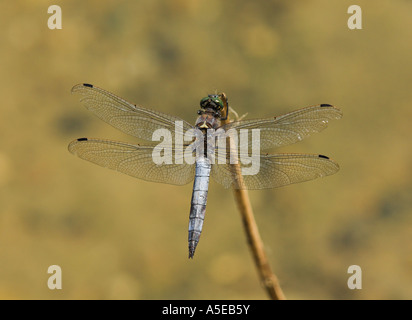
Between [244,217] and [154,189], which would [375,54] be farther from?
[244,217]

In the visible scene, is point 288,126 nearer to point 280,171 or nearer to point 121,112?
point 280,171

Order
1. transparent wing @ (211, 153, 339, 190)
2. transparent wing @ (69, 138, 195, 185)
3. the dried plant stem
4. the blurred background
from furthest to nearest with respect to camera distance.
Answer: the blurred background
transparent wing @ (69, 138, 195, 185)
transparent wing @ (211, 153, 339, 190)
the dried plant stem

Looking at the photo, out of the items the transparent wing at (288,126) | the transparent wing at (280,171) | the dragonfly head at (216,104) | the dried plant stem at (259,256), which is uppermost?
the dragonfly head at (216,104)

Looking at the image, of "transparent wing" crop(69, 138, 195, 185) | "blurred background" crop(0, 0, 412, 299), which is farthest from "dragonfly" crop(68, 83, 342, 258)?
"blurred background" crop(0, 0, 412, 299)

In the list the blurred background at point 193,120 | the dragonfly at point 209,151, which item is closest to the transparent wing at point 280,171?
the dragonfly at point 209,151

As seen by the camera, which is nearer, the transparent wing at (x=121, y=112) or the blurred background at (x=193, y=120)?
the transparent wing at (x=121, y=112)

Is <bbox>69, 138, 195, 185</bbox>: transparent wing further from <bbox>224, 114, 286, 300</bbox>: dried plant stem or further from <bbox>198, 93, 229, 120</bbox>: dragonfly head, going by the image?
<bbox>224, 114, 286, 300</bbox>: dried plant stem

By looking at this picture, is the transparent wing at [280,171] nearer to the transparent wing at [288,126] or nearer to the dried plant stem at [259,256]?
the transparent wing at [288,126]

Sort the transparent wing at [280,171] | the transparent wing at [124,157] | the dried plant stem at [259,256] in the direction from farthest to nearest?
1. the transparent wing at [124,157]
2. the transparent wing at [280,171]
3. the dried plant stem at [259,256]
